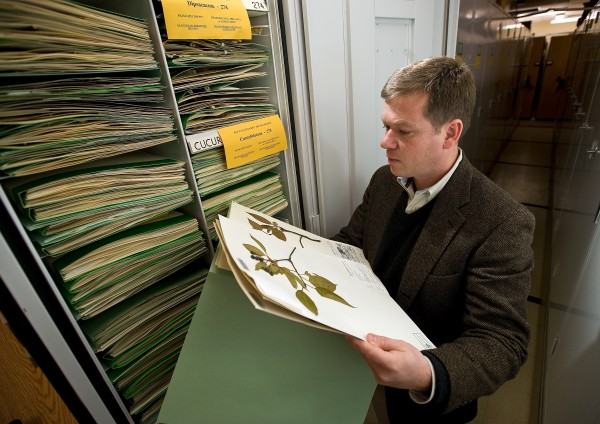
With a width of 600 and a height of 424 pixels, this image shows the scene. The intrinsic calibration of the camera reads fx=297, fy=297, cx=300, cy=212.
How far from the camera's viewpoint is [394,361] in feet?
2.06

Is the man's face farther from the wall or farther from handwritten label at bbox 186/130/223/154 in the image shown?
the wall

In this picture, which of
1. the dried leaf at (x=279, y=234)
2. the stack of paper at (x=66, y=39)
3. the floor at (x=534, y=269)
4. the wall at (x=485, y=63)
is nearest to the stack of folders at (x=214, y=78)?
the stack of paper at (x=66, y=39)

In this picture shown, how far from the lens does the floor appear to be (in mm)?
1570

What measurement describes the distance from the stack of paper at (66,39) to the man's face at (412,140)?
29.4 inches

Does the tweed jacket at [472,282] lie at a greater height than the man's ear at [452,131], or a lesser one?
lesser

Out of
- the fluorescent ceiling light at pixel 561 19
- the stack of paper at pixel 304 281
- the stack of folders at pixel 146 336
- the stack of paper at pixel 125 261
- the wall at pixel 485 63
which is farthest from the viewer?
the fluorescent ceiling light at pixel 561 19

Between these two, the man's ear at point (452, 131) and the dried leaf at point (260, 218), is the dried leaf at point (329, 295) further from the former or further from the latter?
the man's ear at point (452, 131)

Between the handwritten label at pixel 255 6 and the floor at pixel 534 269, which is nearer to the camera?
the handwritten label at pixel 255 6

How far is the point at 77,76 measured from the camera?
2.45ft

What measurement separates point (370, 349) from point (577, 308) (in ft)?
3.95

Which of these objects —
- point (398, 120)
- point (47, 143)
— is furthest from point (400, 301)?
point (47, 143)

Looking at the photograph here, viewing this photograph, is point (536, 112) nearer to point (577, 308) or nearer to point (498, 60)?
point (498, 60)

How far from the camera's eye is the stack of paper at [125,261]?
762 millimetres

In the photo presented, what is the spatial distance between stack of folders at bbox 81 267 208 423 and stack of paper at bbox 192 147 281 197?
1.01 feet
